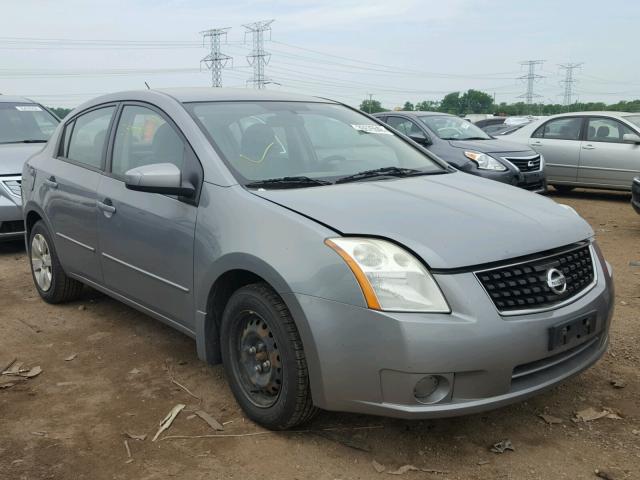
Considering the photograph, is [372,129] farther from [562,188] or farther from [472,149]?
[562,188]

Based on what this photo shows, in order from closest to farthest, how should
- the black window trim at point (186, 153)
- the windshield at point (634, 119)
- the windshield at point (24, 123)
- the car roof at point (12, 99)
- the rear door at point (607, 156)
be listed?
the black window trim at point (186, 153) → the windshield at point (24, 123) → the car roof at point (12, 99) → the rear door at point (607, 156) → the windshield at point (634, 119)

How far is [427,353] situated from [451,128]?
870 cm

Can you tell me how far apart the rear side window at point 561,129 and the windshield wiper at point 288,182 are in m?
8.90

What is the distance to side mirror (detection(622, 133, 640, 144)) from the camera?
10148 millimetres

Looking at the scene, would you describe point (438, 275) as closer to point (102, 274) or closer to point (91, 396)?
point (91, 396)

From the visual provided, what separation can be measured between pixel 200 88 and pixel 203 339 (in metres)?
1.74

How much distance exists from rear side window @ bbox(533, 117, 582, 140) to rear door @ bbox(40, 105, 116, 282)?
8746 millimetres

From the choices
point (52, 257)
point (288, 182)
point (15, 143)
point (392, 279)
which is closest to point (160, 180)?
point (288, 182)

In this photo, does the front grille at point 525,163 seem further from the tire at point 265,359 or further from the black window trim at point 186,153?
the tire at point 265,359

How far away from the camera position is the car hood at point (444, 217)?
2.68 m

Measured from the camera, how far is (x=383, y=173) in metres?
3.65

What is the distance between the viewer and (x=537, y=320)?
8.69 feet

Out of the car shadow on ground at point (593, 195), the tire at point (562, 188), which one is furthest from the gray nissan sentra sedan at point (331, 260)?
the tire at point (562, 188)

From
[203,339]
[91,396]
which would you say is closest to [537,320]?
[203,339]
